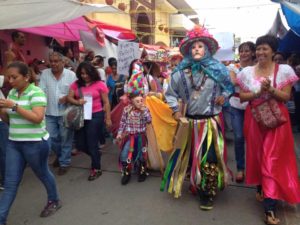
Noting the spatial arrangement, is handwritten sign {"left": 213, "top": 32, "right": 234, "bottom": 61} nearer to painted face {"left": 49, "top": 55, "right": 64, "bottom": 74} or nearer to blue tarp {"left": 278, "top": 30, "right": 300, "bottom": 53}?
blue tarp {"left": 278, "top": 30, "right": 300, "bottom": 53}

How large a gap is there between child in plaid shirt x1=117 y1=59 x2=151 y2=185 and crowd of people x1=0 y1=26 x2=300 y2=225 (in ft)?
0.05

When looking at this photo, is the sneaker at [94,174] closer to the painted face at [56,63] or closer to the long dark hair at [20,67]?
the painted face at [56,63]

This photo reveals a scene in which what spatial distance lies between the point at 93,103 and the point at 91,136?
0.47 meters

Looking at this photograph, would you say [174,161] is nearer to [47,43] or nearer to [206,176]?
[206,176]

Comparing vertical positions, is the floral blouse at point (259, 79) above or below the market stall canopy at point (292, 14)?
below

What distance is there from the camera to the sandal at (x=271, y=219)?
11.1 ft

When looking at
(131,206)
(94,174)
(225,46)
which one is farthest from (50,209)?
(225,46)

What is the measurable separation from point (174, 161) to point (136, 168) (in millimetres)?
1083

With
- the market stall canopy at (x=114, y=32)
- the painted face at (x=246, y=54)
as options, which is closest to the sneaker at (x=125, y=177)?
the painted face at (x=246, y=54)

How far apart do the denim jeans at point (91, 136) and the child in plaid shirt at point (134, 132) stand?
1.22ft

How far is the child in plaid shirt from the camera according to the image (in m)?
4.76

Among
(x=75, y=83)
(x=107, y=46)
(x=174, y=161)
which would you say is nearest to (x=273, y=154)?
(x=174, y=161)

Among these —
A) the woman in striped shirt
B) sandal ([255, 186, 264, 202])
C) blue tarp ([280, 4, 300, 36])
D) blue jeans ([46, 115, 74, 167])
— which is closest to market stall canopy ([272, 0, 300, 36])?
blue tarp ([280, 4, 300, 36])

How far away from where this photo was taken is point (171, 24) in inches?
1094
